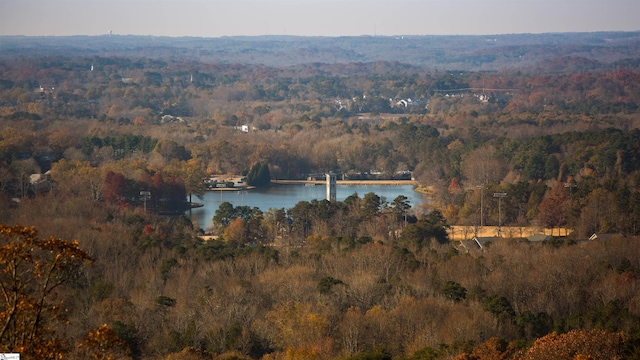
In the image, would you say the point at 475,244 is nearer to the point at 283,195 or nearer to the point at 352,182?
the point at 283,195

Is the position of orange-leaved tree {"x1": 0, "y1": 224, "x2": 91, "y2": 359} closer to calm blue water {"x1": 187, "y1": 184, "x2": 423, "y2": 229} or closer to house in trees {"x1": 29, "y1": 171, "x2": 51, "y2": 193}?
calm blue water {"x1": 187, "y1": 184, "x2": 423, "y2": 229}

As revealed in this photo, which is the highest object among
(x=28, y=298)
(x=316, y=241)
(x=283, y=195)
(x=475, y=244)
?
(x=28, y=298)

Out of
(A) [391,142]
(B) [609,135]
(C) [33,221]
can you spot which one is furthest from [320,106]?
(C) [33,221]

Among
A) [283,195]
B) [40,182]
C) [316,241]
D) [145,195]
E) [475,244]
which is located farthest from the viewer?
[283,195]

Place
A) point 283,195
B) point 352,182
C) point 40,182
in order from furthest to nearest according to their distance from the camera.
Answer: point 352,182 → point 283,195 → point 40,182

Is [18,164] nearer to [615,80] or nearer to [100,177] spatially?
[100,177]

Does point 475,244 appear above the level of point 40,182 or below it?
above

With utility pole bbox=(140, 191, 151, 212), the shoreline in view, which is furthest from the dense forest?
the shoreline

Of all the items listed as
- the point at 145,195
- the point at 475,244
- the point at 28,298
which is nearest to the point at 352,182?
the point at 145,195
